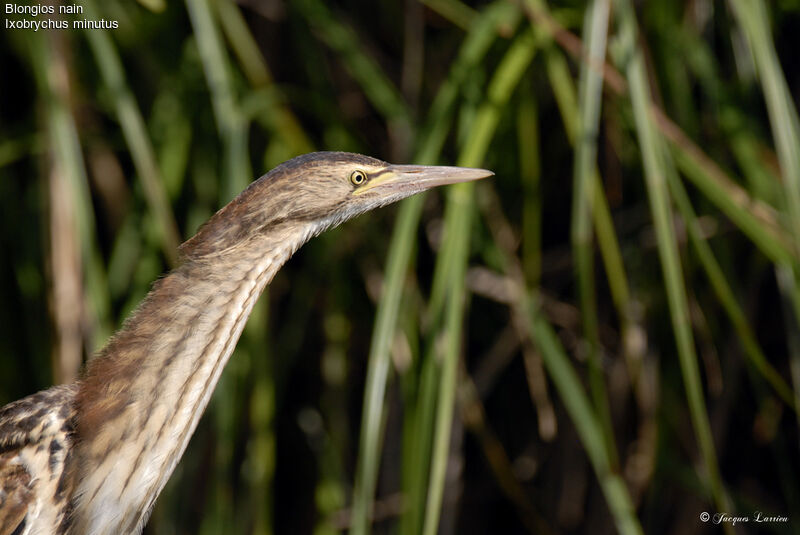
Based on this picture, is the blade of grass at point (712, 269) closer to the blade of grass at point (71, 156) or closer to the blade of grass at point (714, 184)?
the blade of grass at point (714, 184)

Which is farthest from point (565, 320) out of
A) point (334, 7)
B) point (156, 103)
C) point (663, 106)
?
point (156, 103)

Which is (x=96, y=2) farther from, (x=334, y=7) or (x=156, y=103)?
(x=334, y=7)

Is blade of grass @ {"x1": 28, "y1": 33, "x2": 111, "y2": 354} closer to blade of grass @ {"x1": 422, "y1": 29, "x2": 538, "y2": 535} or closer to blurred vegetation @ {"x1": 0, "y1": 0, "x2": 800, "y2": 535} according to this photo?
blurred vegetation @ {"x1": 0, "y1": 0, "x2": 800, "y2": 535}

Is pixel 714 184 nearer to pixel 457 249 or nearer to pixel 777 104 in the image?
pixel 777 104

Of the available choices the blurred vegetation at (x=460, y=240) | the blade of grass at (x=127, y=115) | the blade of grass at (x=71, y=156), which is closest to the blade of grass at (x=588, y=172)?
the blurred vegetation at (x=460, y=240)

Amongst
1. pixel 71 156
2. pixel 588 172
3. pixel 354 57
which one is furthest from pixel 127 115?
pixel 588 172

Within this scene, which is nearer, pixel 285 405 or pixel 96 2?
pixel 96 2
